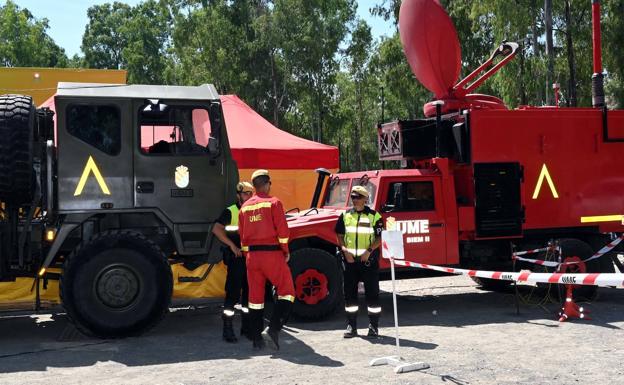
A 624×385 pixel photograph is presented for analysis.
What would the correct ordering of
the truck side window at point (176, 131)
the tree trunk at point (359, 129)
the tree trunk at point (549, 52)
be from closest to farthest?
the truck side window at point (176, 131) → the tree trunk at point (549, 52) → the tree trunk at point (359, 129)

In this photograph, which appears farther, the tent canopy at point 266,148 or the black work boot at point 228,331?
the tent canopy at point 266,148

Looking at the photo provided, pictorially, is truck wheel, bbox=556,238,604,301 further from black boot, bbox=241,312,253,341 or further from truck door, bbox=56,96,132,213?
truck door, bbox=56,96,132,213

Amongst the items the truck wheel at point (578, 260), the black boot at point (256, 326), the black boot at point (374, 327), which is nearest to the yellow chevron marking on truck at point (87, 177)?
the black boot at point (256, 326)

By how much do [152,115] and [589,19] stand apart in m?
20.5

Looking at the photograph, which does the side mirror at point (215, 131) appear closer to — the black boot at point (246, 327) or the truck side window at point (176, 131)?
the truck side window at point (176, 131)

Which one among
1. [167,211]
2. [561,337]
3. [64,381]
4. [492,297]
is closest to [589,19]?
[492,297]

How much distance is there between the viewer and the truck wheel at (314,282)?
810 cm

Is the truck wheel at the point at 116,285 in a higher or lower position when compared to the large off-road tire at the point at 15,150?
lower

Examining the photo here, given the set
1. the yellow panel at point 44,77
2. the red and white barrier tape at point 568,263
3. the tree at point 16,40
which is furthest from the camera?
the tree at point 16,40

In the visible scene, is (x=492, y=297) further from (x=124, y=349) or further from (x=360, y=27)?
(x=360, y=27)

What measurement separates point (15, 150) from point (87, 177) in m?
0.79

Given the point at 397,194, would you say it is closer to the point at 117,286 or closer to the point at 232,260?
the point at 232,260

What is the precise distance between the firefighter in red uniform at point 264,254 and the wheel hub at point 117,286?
56.3 inches

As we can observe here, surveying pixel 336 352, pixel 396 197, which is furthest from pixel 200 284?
pixel 396 197
